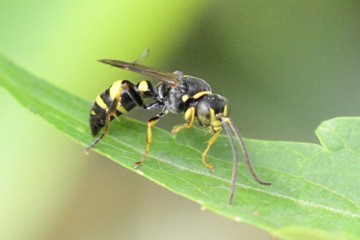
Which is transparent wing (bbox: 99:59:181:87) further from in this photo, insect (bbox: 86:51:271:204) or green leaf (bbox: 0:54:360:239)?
green leaf (bbox: 0:54:360:239)

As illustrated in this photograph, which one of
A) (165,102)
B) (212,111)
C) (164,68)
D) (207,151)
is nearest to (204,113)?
(212,111)

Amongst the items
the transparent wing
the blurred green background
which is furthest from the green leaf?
the blurred green background

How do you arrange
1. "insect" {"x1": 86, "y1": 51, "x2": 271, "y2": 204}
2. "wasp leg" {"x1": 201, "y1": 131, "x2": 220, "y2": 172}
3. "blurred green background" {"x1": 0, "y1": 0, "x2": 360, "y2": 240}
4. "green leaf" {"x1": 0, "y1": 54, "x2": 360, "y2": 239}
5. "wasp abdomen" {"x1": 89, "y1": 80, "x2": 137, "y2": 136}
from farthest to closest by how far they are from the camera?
"blurred green background" {"x1": 0, "y1": 0, "x2": 360, "y2": 240}, "wasp abdomen" {"x1": 89, "y1": 80, "x2": 137, "y2": 136}, "insect" {"x1": 86, "y1": 51, "x2": 271, "y2": 204}, "wasp leg" {"x1": 201, "y1": 131, "x2": 220, "y2": 172}, "green leaf" {"x1": 0, "y1": 54, "x2": 360, "y2": 239}

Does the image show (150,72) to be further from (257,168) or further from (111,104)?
(257,168)

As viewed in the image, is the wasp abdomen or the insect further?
the wasp abdomen

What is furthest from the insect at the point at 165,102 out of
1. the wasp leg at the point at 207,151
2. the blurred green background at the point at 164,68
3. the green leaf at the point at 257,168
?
the blurred green background at the point at 164,68

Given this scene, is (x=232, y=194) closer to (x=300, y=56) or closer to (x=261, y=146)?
(x=261, y=146)

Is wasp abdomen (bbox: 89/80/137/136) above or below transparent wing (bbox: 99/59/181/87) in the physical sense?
below

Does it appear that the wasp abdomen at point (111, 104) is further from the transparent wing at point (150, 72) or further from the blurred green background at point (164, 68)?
the blurred green background at point (164, 68)

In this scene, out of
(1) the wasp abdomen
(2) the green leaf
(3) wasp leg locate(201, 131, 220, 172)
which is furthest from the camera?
(1) the wasp abdomen
